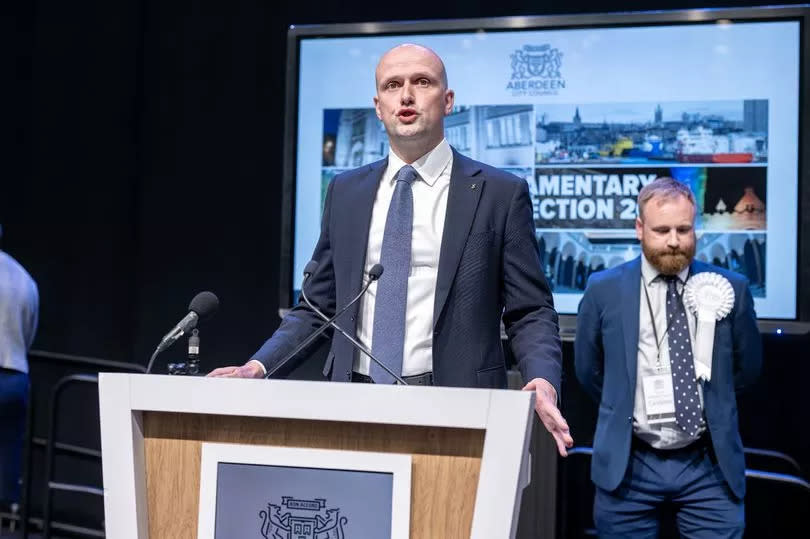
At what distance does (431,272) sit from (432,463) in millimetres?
877

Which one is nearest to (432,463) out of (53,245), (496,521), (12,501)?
(496,521)

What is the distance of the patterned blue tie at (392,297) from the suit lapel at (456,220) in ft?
0.28

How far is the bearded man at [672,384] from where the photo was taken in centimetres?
360

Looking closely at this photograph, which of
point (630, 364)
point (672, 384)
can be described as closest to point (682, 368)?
point (672, 384)

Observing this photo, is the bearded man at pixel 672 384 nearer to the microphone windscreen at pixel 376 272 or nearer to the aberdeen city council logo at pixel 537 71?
the aberdeen city council logo at pixel 537 71

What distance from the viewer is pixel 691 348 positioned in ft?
12.0

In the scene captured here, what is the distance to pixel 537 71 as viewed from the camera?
4.90m

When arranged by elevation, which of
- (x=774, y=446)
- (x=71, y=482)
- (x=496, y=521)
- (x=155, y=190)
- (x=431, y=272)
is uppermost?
(x=155, y=190)

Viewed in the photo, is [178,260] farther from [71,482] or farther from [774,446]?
[774,446]

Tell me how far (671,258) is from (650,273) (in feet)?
0.37

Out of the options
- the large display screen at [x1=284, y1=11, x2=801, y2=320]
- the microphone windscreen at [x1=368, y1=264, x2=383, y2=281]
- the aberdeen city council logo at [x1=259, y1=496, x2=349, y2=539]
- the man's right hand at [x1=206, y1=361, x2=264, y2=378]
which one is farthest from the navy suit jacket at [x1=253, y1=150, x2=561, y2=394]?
the large display screen at [x1=284, y1=11, x2=801, y2=320]

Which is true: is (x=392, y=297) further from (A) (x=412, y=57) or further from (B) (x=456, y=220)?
(A) (x=412, y=57)

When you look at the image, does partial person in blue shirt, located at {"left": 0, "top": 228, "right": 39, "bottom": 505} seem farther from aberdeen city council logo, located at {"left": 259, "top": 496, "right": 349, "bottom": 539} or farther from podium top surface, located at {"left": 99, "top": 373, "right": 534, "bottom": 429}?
aberdeen city council logo, located at {"left": 259, "top": 496, "right": 349, "bottom": 539}

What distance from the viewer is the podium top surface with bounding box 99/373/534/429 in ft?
5.48
